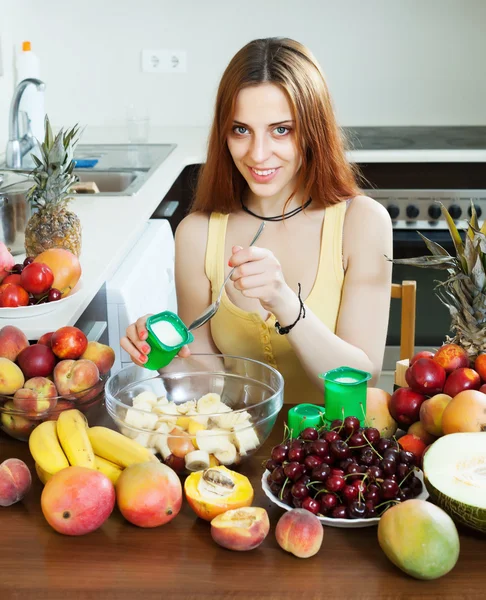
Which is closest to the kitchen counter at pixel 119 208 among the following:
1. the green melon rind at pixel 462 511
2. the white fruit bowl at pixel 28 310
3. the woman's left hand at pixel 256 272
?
the white fruit bowl at pixel 28 310

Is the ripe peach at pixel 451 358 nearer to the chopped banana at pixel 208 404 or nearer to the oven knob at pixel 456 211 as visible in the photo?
the chopped banana at pixel 208 404

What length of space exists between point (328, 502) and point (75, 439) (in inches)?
13.2

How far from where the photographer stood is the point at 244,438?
1.08 metres

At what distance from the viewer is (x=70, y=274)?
161cm

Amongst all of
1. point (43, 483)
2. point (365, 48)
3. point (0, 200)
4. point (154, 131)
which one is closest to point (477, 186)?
point (365, 48)

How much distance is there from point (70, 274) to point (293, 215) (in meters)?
0.50

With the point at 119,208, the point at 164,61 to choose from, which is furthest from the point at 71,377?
the point at 164,61

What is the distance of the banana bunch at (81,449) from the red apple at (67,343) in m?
0.16

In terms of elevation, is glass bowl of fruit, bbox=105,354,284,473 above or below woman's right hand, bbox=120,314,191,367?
below

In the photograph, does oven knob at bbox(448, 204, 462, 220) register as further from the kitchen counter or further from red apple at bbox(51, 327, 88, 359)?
red apple at bbox(51, 327, 88, 359)

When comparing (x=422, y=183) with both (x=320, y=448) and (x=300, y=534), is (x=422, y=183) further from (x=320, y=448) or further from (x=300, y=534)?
(x=300, y=534)

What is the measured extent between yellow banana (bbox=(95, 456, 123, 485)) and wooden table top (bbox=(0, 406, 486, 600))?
0.06 meters

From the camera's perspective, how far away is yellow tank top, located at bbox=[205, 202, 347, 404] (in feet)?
5.59

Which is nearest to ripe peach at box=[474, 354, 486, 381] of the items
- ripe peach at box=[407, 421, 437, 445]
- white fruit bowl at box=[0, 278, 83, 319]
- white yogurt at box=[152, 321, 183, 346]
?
ripe peach at box=[407, 421, 437, 445]
